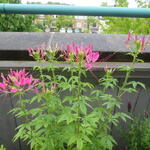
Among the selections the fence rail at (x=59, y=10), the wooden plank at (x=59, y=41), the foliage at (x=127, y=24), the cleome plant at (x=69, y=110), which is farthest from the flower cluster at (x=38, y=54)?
the foliage at (x=127, y=24)

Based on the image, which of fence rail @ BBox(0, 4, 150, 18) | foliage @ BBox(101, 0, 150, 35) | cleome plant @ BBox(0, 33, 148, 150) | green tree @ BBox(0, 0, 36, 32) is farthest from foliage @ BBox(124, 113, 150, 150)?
green tree @ BBox(0, 0, 36, 32)

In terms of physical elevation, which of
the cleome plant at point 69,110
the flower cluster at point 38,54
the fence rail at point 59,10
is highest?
the fence rail at point 59,10

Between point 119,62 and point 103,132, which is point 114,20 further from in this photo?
point 103,132

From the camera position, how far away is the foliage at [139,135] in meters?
2.27

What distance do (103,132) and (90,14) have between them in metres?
0.91

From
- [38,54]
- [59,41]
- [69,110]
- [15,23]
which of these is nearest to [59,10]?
[38,54]

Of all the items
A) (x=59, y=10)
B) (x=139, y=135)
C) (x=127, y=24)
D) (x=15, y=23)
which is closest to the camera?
(x=59, y=10)

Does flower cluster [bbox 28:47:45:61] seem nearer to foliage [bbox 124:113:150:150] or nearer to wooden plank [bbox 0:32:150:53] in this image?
wooden plank [bbox 0:32:150:53]

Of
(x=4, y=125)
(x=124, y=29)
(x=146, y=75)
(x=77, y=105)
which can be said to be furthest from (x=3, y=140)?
(x=124, y=29)

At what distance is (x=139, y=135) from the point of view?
2.33 m

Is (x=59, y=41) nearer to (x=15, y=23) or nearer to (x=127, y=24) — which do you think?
(x=127, y=24)

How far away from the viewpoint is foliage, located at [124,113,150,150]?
7.44 feet

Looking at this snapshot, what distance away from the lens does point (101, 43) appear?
251cm

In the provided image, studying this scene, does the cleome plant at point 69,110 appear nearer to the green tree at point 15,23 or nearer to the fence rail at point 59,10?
the fence rail at point 59,10
